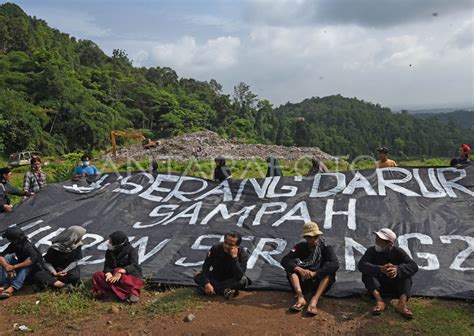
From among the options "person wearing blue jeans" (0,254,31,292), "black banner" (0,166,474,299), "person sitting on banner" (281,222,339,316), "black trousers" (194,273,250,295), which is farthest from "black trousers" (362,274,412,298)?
"person wearing blue jeans" (0,254,31,292)

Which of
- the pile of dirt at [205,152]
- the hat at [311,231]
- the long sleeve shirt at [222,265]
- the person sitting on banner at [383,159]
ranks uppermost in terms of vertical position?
the person sitting on banner at [383,159]

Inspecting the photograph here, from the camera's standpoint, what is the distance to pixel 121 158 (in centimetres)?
2850

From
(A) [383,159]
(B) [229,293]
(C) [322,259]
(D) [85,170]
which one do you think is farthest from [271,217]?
(D) [85,170]

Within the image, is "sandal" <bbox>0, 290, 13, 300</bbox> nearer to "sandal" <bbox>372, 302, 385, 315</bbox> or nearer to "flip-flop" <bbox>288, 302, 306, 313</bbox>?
"flip-flop" <bbox>288, 302, 306, 313</bbox>

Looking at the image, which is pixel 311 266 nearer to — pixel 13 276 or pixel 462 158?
pixel 13 276

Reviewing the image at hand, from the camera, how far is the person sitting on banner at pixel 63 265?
5.50 meters

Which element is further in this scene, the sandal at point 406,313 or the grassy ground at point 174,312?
the sandal at point 406,313

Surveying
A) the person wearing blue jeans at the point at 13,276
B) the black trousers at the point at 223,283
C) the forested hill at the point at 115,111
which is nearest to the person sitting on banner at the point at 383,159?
the black trousers at the point at 223,283

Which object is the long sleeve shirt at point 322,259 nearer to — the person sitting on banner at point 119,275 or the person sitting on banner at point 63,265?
the person sitting on banner at point 119,275

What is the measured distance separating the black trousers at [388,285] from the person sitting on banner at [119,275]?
2717 millimetres

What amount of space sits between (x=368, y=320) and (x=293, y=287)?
0.88 metres

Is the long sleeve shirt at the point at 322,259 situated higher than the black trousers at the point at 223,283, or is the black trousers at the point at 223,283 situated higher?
the long sleeve shirt at the point at 322,259

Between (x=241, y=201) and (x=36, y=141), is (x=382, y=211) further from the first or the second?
(x=36, y=141)

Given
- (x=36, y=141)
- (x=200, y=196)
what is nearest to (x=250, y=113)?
(x=36, y=141)
